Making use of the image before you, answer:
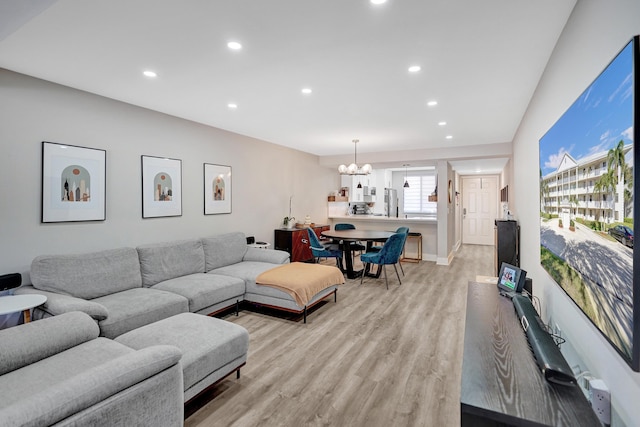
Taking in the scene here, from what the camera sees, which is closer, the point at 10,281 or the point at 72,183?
the point at 10,281

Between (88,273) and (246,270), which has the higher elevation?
(88,273)

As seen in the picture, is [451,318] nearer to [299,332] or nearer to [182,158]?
[299,332]

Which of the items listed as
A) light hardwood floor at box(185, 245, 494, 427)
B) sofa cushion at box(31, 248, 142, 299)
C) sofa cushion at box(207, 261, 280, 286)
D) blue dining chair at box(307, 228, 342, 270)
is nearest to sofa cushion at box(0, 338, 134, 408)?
light hardwood floor at box(185, 245, 494, 427)

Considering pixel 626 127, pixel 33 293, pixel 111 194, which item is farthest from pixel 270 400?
pixel 111 194

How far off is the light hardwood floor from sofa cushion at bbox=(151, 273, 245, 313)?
350 millimetres

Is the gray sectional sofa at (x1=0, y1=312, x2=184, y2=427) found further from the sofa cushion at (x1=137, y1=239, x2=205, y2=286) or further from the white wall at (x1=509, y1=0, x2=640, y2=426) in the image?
the white wall at (x1=509, y1=0, x2=640, y2=426)

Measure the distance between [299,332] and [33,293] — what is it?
7.62 ft

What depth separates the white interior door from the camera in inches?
381

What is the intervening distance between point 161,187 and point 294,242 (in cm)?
260

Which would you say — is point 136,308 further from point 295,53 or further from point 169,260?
point 295,53

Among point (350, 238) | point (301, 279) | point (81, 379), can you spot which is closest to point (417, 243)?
point (350, 238)

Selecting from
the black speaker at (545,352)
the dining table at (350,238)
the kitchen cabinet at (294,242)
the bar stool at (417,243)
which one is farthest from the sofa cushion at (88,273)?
the bar stool at (417,243)

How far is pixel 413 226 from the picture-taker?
23.8 ft

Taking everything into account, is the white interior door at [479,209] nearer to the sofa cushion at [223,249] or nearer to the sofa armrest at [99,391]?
the sofa cushion at [223,249]
